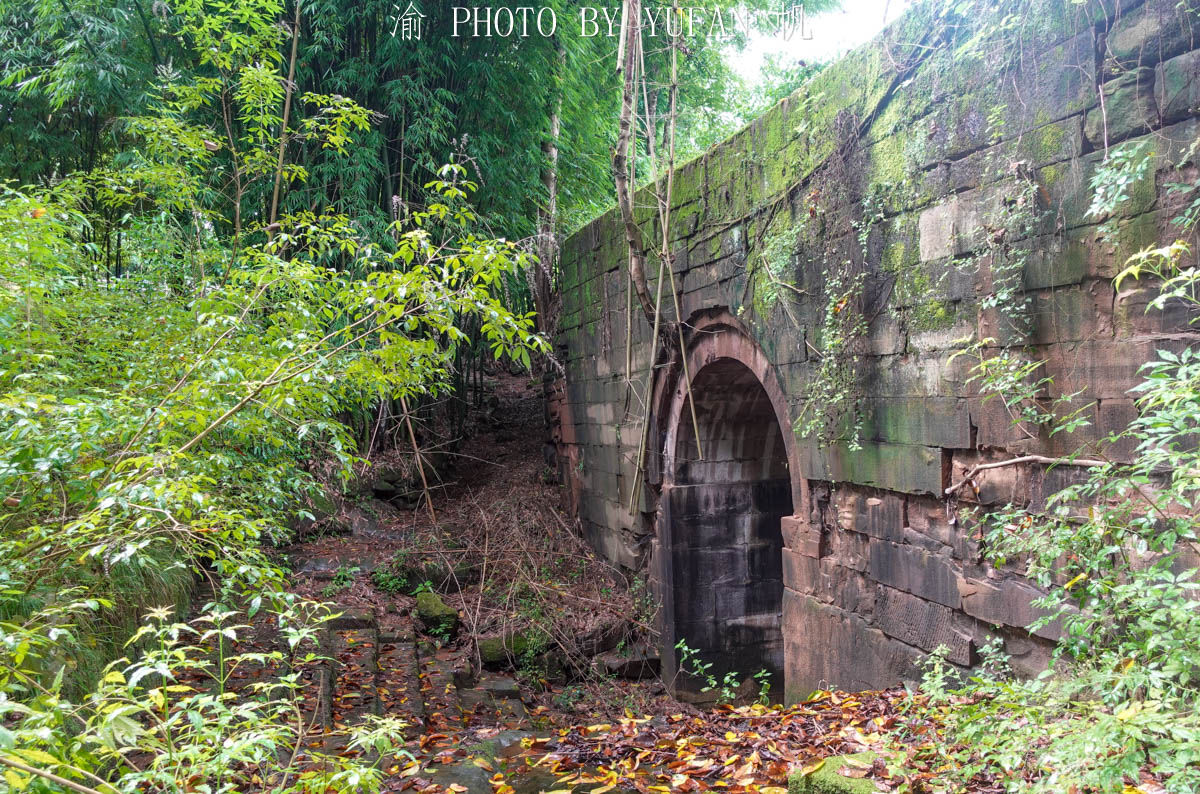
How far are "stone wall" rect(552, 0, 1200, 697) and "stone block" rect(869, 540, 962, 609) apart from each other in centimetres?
1

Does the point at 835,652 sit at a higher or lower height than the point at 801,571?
lower

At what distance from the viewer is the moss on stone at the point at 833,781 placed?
8.82 feet

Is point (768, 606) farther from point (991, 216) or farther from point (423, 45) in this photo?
point (423, 45)

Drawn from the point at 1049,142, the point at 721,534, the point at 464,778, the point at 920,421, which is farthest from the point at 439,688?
the point at 1049,142

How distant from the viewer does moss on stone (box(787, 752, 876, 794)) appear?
2.69 meters

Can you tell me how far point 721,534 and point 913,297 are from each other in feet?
11.2

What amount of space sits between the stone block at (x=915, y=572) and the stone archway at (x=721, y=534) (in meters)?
2.46

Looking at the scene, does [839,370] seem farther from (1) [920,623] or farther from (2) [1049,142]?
(2) [1049,142]

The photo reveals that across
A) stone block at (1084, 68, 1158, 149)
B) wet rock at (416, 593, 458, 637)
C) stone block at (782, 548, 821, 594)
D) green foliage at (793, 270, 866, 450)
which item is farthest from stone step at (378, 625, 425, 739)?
stone block at (1084, 68, 1158, 149)

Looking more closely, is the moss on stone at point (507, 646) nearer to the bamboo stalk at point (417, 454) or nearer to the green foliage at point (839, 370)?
the bamboo stalk at point (417, 454)

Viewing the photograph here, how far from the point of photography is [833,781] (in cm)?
275

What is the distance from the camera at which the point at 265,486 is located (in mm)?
4250

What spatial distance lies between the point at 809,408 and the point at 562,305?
4988 millimetres

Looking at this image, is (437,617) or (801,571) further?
(437,617)
